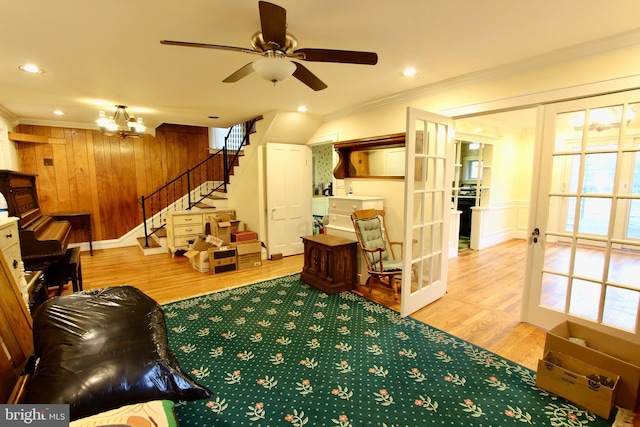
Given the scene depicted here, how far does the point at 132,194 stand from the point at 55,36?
4687 millimetres

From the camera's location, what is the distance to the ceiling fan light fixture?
6.16 feet

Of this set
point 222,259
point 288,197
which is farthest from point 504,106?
point 222,259

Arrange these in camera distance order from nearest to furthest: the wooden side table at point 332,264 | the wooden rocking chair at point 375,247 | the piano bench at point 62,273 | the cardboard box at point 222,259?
the piano bench at point 62,273 → the wooden rocking chair at point 375,247 → the wooden side table at point 332,264 → the cardboard box at point 222,259

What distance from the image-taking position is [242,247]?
462cm

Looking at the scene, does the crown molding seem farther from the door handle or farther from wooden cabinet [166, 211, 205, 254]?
wooden cabinet [166, 211, 205, 254]

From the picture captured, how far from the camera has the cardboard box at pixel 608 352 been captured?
1816 millimetres

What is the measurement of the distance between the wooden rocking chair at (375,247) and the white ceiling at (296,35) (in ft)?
A: 5.22

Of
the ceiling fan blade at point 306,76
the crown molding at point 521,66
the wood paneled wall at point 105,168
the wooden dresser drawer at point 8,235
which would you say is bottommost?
the wooden dresser drawer at point 8,235

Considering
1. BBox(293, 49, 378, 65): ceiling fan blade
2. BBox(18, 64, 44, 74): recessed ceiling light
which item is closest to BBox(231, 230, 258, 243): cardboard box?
BBox(18, 64, 44, 74): recessed ceiling light

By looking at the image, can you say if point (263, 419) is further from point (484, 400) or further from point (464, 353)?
point (464, 353)

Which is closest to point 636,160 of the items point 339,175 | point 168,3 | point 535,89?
point 535,89

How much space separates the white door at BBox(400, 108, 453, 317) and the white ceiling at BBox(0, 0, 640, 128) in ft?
2.00

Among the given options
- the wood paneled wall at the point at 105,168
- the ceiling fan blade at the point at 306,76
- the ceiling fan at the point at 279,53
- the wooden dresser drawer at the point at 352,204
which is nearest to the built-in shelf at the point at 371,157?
the wooden dresser drawer at the point at 352,204

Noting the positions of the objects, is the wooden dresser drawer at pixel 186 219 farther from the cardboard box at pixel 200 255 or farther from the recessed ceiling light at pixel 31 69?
the recessed ceiling light at pixel 31 69
